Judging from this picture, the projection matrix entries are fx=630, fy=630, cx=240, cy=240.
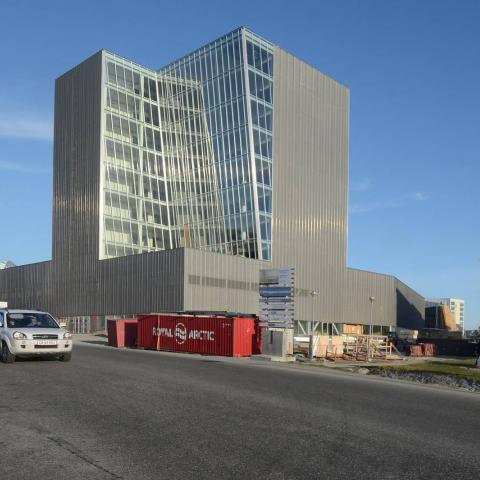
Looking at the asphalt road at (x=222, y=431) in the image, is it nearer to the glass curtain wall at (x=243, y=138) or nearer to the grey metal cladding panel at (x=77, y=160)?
the glass curtain wall at (x=243, y=138)

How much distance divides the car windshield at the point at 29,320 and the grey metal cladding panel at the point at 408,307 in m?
70.1

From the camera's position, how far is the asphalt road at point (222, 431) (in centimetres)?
746

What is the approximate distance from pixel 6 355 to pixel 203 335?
1473 centimetres

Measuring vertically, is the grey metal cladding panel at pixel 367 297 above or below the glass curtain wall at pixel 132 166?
below

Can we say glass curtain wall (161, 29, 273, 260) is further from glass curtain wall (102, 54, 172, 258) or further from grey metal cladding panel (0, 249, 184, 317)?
grey metal cladding panel (0, 249, 184, 317)

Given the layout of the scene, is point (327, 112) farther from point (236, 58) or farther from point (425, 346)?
point (425, 346)

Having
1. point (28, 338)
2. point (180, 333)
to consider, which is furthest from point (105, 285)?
point (28, 338)

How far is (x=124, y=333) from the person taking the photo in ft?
130

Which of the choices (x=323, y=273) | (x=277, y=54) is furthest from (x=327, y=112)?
(x=323, y=273)

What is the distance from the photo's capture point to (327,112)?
7431cm

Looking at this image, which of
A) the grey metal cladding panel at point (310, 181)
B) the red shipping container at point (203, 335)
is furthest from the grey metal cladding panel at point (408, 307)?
the red shipping container at point (203, 335)

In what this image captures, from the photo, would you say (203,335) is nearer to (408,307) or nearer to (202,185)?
(202,185)

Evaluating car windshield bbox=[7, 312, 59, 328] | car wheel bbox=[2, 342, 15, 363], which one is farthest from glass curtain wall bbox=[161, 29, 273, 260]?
car wheel bbox=[2, 342, 15, 363]

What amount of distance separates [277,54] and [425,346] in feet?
112
